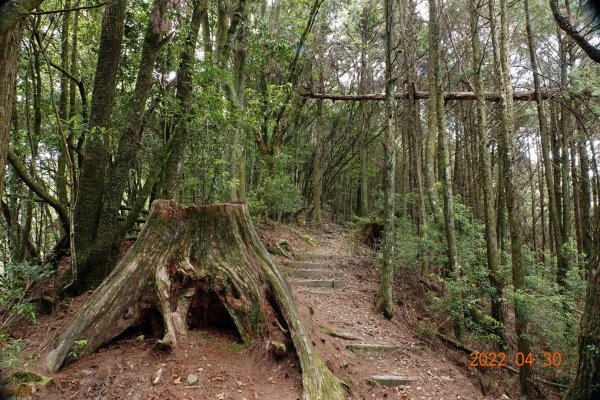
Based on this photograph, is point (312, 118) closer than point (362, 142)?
No

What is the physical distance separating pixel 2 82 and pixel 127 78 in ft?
21.6

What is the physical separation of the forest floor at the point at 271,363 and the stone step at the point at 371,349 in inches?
3.2

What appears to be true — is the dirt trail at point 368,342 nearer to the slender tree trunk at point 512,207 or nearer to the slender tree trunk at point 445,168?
the slender tree trunk at point 512,207

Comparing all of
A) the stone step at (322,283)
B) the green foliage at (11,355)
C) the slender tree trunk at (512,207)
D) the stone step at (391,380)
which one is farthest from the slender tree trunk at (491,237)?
the green foliage at (11,355)

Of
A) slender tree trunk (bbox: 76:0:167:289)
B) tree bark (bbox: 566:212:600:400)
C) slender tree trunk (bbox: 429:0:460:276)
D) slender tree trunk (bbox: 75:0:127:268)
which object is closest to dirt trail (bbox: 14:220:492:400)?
slender tree trunk (bbox: 76:0:167:289)

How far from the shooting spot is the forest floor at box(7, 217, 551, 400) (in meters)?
2.91

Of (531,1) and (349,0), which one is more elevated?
(349,0)

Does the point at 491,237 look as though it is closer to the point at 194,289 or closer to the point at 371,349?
the point at 371,349

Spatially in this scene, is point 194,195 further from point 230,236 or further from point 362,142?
point 362,142

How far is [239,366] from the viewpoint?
3295mm

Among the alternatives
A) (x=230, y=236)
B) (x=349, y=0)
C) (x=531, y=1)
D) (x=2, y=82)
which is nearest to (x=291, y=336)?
(x=230, y=236)

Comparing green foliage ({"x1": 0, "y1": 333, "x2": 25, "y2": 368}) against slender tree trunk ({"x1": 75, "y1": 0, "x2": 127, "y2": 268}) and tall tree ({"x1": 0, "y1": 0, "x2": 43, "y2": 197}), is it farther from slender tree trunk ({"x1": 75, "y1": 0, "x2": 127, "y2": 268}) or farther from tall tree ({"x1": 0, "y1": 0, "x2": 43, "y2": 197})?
slender tree trunk ({"x1": 75, "y1": 0, "x2": 127, "y2": 268})

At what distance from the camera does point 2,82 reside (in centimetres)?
186

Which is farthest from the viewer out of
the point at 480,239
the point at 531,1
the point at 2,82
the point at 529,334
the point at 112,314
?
the point at 531,1
